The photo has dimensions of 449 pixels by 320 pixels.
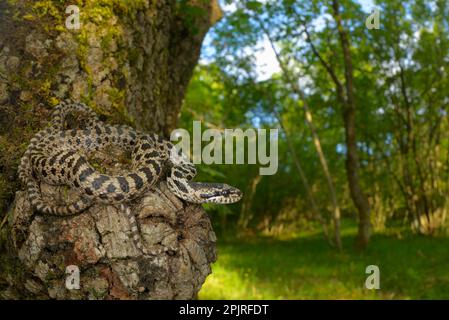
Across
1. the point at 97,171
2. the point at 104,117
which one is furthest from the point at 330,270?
the point at 97,171

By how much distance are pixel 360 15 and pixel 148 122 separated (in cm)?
1356

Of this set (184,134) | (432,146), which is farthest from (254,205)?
(184,134)

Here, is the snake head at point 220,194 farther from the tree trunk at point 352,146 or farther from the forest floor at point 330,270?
the tree trunk at point 352,146

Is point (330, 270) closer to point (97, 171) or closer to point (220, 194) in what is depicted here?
point (220, 194)

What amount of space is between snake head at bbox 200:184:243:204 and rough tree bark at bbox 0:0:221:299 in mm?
673

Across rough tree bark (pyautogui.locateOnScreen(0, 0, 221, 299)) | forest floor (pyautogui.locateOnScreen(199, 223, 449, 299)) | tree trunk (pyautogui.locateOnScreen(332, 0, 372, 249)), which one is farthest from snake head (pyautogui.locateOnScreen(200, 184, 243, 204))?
tree trunk (pyautogui.locateOnScreen(332, 0, 372, 249))

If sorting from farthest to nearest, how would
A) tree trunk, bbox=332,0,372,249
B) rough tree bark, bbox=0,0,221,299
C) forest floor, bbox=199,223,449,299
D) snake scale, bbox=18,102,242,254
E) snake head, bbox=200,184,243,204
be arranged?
tree trunk, bbox=332,0,372,249
forest floor, bbox=199,223,449,299
snake head, bbox=200,184,243,204
snake scale, bbox=18,102,242,254
rough tree bark, bbox=0,0,221,299

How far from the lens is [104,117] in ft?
16.9

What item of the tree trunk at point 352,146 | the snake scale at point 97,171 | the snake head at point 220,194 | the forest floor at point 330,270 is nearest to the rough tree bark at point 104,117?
the snake scale at point 97,171

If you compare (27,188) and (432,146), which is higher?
(432,146)

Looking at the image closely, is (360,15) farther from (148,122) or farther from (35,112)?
(35,112)

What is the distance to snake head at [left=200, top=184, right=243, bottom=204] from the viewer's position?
4.96m

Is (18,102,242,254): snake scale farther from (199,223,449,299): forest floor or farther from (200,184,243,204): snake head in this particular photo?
(199,223,449,299): forest floor

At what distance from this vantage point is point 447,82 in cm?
1866
